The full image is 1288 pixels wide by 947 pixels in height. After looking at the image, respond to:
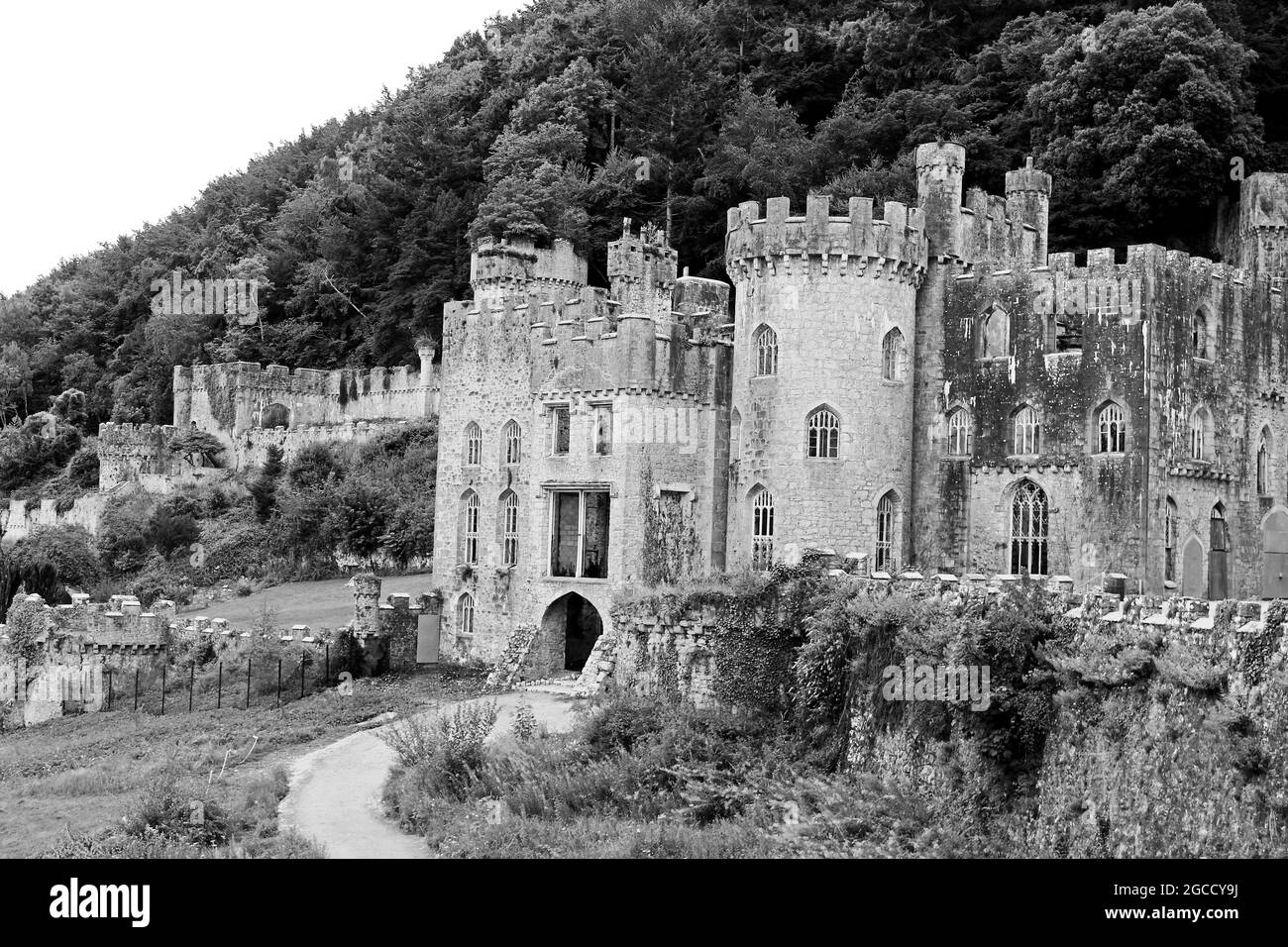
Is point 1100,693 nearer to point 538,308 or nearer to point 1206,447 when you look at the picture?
point 1206,447

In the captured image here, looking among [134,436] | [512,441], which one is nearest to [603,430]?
[512,441]

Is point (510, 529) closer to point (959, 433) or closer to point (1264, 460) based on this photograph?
point (959, 433)

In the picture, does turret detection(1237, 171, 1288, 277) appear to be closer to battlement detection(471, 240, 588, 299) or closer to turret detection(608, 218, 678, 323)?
turret detection(608, 218, 678, 323)

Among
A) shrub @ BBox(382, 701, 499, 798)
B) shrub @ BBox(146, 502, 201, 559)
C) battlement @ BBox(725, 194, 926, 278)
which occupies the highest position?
battlement @ BBox(725, 194, 926, 278)

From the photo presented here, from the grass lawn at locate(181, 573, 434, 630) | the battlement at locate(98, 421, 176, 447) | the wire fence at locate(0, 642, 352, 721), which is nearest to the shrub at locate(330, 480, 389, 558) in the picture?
the grass lawn at locate(181, 573, 434, 630)

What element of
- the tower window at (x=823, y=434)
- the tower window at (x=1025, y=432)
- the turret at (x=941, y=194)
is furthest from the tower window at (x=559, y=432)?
the tower window at (x=1025, y=432)

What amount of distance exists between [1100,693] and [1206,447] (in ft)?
65.9

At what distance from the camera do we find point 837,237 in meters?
41.5

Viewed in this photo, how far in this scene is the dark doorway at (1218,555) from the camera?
133 ft

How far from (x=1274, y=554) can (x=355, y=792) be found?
24597 mm

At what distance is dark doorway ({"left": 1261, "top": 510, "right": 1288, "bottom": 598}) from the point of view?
3820 centimetres

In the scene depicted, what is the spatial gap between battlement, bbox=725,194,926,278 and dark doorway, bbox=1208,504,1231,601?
33.6 feet

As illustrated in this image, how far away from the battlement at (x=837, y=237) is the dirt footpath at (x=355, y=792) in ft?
43.7

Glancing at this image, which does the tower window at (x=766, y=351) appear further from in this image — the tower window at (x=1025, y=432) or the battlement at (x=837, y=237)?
the tower window at (x=1025, y=432)
